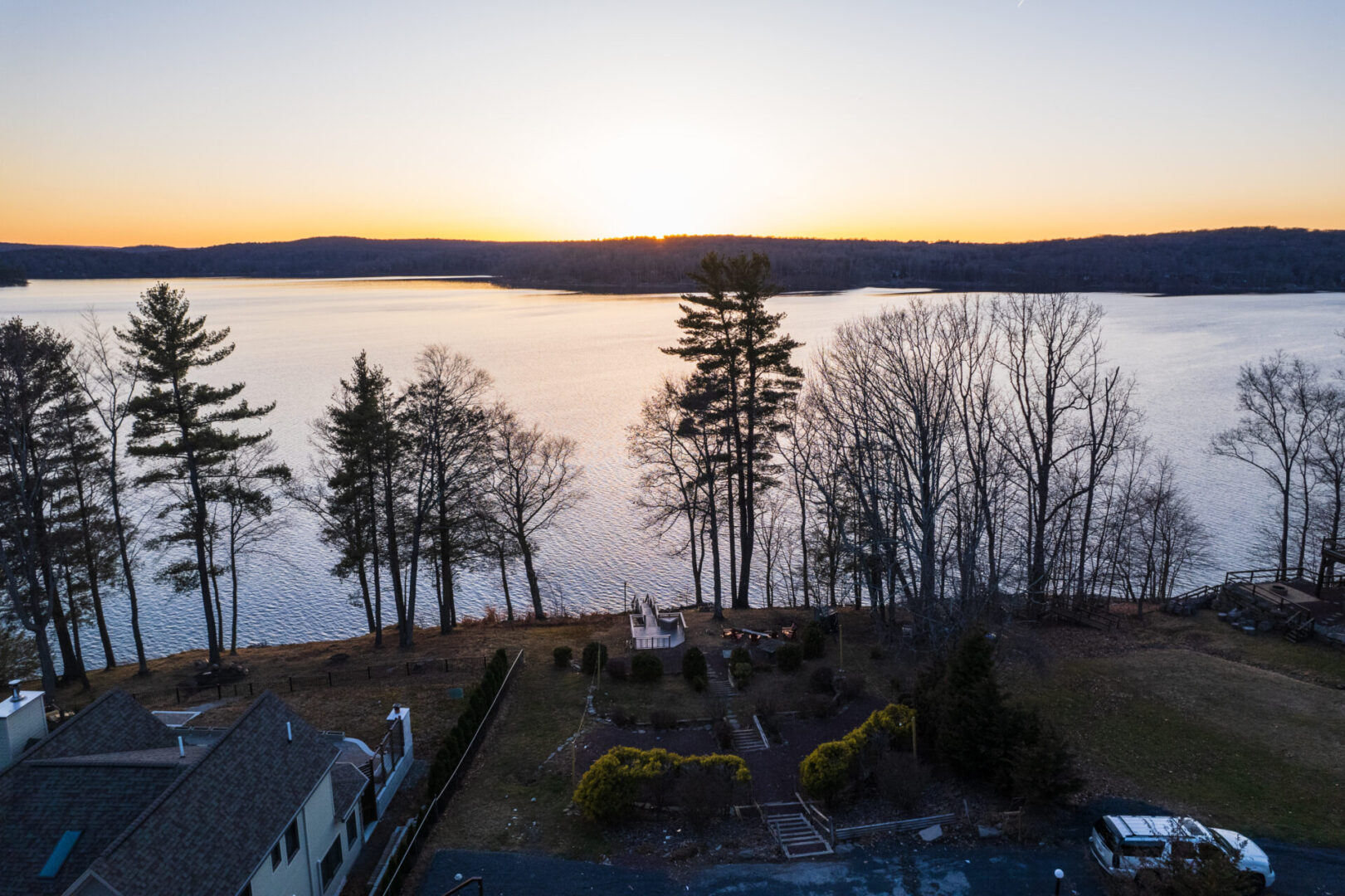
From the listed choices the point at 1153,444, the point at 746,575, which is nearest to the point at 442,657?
the point at 746,575

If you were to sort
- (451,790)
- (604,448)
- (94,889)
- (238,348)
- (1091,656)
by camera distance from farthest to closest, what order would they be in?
(238,348) → (604,448) → (1091,656) → (451,790) → (94,889)

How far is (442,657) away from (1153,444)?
48.1 metres

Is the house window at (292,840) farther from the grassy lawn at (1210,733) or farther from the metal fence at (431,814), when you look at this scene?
the grassy lawn at (1210,733)

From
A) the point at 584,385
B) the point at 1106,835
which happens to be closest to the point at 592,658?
the point at 1106,835

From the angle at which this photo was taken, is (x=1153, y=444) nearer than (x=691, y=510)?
No

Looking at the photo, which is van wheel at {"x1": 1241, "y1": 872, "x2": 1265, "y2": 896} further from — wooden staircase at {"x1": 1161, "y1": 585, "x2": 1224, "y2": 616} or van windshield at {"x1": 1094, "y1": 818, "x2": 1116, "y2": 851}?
Result: wooden staircase at {"x1": 1161, "y1": 585, "x2": 1224, "y2": 616}

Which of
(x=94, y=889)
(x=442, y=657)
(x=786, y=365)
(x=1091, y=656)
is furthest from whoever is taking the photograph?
(x=786, y=365)

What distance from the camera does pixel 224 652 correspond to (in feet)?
106

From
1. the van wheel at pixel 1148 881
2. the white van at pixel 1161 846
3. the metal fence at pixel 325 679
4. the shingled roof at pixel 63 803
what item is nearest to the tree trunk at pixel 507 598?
the metal fence at pixel 325 679

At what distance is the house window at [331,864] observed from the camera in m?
15.5

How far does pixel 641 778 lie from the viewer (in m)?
17.4

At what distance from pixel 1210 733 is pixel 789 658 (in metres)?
11.4

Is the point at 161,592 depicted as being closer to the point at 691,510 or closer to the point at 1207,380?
the point at 691,510

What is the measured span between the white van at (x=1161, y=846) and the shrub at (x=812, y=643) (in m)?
11.6
